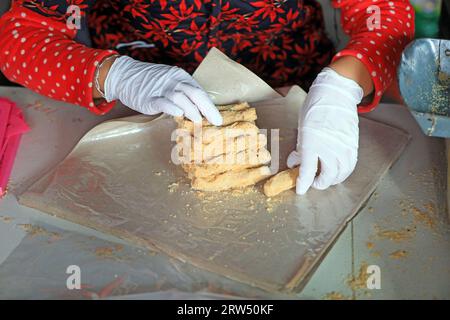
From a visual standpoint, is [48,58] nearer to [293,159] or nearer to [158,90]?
[158,90]

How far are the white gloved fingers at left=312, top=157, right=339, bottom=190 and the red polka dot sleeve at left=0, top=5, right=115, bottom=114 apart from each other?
629mm

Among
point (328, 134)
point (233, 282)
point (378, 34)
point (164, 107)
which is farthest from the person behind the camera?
point (378, 34)

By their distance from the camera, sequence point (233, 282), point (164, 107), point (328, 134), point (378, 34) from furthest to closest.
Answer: point (378, 34) → point (164, 107) → point (328, 134) → point (233, 282)

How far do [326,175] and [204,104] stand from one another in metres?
0.33

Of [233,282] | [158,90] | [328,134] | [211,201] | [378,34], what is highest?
[378,34]

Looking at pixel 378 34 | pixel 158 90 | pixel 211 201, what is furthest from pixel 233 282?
pixel 378 34

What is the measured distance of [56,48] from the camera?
165 cm

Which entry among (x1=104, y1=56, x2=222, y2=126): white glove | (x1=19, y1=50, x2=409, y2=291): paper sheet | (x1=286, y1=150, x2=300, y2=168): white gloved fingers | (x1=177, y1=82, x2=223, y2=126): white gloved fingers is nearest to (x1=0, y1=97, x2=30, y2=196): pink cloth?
(x1=19, y1=50, x2=409, y2=291): paper sheet

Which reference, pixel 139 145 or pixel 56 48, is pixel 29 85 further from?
pixel 139 145

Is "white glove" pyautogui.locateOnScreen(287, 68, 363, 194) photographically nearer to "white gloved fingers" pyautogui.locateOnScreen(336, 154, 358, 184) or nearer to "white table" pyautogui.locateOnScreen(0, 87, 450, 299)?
"white gloved fingers" pyautogui.locateOnScreen(336, 154, 358, 184)

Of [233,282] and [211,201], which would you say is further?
[211,201]

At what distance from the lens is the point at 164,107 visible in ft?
4.80

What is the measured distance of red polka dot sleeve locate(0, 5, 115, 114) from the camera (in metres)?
1.61
